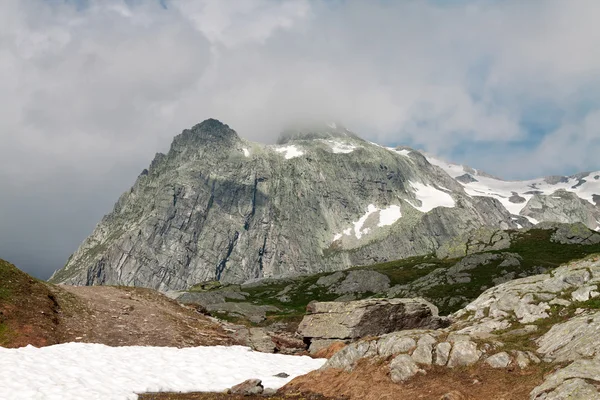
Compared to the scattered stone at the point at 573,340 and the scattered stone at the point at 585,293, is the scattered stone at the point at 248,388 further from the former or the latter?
the scattered stone at the point at 585,293

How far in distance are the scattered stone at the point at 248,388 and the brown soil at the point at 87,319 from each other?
13.6 meters

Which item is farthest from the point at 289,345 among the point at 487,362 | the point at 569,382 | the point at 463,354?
the point at 569,382

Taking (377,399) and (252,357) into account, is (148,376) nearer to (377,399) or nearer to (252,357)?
(252,357)

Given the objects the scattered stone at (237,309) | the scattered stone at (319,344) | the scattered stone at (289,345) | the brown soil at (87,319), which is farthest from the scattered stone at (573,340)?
Answer: the scattered stone at (237,309)

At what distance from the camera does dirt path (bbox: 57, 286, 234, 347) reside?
126 ft

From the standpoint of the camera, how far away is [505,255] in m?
176

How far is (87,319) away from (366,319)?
1109 inches

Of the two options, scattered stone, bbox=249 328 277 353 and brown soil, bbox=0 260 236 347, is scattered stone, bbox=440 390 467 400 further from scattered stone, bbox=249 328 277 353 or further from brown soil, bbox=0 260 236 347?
brown soil, bbox=0 260 236 347

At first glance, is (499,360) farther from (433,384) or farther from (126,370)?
(126,370)

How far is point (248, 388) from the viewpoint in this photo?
1064 inches

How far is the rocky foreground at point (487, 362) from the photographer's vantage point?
827 inches

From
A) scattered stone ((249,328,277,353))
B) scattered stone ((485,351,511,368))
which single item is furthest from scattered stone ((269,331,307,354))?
scattered stone ((485,351,511,368))

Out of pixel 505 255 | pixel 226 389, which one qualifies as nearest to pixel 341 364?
pixel 226 389

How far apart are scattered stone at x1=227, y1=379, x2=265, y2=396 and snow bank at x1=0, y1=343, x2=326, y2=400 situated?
1.44m
